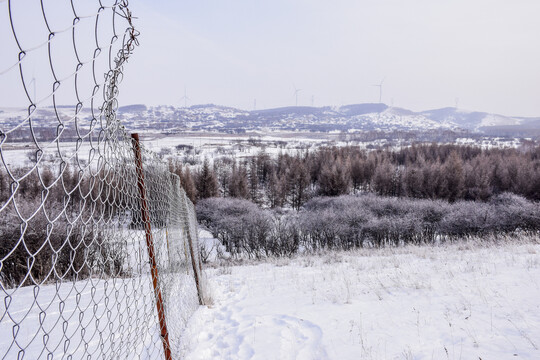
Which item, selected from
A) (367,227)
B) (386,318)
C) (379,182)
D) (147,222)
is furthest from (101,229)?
(379,182)

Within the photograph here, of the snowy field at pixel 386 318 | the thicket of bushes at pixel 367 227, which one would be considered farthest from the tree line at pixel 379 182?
the snowy field at pixel 386 318

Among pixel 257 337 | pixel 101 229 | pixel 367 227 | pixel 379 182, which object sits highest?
pixel 101 229

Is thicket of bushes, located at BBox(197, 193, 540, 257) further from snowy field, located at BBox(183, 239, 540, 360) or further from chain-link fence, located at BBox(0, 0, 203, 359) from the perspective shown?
chain-link fence, located at BBox(0, 0, 203, 359)

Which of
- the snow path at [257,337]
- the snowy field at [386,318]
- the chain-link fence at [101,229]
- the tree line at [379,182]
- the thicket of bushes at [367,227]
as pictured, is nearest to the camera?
the chain-link fence at [101,229]

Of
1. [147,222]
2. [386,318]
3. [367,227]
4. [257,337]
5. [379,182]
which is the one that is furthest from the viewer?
[379,182]

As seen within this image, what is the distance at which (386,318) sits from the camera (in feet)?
15.4

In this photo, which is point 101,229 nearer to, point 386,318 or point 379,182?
point 386,318

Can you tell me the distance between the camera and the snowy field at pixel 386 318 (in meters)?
3.71

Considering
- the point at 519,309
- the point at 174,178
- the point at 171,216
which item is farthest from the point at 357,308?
the point at 174,178

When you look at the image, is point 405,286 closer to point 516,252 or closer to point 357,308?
point 357,308

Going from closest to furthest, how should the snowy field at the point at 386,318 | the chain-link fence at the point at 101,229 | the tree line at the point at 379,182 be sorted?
1. the chain-link fence at the point at 101,229
2. the snowy field at the point at 386,318
3. the tree line at the point at 379,182

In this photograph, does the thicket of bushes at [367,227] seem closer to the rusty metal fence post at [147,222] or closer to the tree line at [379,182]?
the tree line at [379,182]

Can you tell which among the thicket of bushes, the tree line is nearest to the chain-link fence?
the thicket of bushes

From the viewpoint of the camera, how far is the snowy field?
12.2 ft
